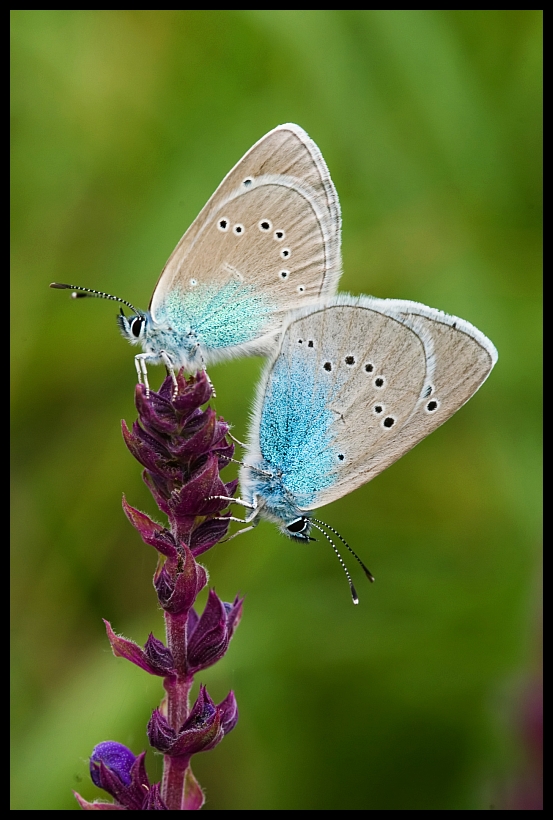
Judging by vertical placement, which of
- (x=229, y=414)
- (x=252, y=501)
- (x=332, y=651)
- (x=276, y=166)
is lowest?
(x=332, y=651)

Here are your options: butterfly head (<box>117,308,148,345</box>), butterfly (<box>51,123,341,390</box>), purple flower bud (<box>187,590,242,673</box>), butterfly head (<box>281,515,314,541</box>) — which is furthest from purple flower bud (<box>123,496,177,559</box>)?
butterfly head (<box>117,308,148,345</box>)

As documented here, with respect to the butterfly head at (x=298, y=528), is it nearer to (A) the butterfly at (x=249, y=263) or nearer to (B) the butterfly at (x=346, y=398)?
(B) the butterfly at (x=346, y=398)

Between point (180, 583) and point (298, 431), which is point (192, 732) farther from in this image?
point (298, 431)

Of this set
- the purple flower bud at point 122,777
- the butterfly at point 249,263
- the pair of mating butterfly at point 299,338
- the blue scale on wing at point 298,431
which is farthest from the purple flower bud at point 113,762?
the butterfly at point 249,263

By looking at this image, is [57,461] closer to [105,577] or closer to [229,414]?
[105,577]

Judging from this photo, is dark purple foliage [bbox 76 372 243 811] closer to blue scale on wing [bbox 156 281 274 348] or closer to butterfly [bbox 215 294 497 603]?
butterfly [bbox 215 294 497 603]

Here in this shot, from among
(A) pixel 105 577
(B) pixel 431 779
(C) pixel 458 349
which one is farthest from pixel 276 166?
(B) pixel 431 779
